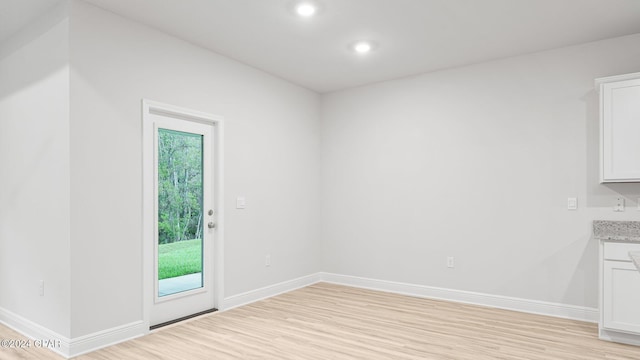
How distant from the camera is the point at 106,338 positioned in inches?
127

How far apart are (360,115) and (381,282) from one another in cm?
229

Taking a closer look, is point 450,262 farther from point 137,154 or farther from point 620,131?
point 137,154

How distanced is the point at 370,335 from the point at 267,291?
172 cm

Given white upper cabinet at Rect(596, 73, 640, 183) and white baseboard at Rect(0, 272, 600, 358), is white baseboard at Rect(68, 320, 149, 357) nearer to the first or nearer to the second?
white baseboard at Rect(0, 272, 600, 358)

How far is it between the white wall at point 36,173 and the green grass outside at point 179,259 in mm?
856

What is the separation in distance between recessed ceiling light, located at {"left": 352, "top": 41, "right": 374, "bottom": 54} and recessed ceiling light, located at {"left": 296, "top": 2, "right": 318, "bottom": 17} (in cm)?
80

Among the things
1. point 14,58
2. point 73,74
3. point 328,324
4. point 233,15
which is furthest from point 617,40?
point 14,58

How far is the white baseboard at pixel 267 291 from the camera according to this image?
4.34 meters

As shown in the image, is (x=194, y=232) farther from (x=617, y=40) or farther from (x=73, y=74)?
(x=617, y=40)

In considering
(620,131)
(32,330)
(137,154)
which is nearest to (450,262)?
(620,131)

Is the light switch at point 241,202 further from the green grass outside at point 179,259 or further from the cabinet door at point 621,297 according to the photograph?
the cabinet door at point 621,297

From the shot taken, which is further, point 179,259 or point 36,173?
point 179,259

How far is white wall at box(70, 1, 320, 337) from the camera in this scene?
313 cm

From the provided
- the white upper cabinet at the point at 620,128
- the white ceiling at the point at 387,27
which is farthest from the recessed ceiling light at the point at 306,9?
the white upper cabinet at the point at 620,128
